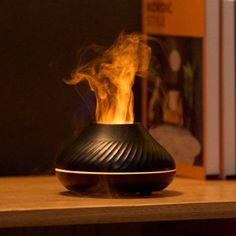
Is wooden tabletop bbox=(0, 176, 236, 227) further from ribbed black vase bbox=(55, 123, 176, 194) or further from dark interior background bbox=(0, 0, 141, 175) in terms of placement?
dark interior background bbox=(0, 0, 141, 175)

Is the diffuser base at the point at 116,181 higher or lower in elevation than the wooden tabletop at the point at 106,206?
higher

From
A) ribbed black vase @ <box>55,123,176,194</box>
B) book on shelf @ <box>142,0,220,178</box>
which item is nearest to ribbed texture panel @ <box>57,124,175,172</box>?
ribbed black vase @ <box>55,123,176,194</box>

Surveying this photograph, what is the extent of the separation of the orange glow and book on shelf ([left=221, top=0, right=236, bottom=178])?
14 centimetres

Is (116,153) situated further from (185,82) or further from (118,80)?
(185,82)

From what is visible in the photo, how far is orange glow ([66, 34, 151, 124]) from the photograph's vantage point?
113cm

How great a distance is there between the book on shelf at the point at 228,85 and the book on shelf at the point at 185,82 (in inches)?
0.4

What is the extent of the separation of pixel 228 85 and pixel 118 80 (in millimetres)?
217

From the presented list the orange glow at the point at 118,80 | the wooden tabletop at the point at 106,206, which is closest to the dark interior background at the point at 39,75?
the orange glow at the point at 118,80

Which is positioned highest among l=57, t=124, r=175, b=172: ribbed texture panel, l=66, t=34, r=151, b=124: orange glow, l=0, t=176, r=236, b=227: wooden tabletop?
l=66, t=34, r=151, b=124: orange glow

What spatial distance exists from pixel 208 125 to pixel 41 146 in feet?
1.05

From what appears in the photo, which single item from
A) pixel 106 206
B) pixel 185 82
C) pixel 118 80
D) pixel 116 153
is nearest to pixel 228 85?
pixel 185 82

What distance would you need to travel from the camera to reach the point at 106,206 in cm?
93

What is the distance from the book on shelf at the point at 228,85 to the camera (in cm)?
126

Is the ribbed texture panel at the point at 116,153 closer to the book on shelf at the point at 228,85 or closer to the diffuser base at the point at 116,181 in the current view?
the diffuser base at the point at 116,181
